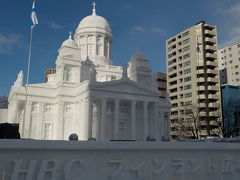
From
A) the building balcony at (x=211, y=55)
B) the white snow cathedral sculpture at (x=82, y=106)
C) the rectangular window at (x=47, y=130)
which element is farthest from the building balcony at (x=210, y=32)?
the rectangular window at (x=47, y=130)

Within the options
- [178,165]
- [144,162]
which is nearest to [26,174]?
[144,162]

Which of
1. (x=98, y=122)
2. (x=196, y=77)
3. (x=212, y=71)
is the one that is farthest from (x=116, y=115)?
(x=212, y=71)

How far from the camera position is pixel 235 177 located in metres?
11.4

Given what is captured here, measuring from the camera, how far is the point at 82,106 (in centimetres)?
4559

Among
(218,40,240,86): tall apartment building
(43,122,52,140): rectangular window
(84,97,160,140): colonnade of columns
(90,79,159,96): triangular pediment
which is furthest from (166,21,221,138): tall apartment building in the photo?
(43,122,52,140): rectangular window

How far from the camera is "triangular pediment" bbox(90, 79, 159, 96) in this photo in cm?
4353

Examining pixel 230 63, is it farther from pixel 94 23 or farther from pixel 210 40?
pixel 94 23

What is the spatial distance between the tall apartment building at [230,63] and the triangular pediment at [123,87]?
177 feet

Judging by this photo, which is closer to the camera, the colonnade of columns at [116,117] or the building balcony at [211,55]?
the colonnade of columns at [116,117]

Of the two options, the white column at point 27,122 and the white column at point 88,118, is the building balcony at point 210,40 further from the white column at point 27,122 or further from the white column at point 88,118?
the white column at point 27,122

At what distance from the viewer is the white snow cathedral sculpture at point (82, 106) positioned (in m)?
44.1

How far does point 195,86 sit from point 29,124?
5398 centimetres

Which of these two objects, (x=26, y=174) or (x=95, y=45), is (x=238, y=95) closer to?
(x=95, y=45)

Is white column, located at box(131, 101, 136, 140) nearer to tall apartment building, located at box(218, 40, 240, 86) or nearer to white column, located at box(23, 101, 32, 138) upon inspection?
white column, located at box(23, 101, 32, 138)
